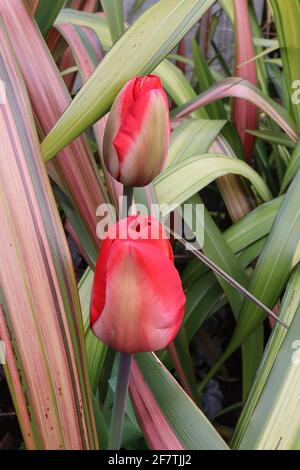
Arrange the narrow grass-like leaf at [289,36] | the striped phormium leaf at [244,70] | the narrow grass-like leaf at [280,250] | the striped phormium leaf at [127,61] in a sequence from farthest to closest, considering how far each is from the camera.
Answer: the striped phormium leaf at [244,70], the narrow grass-like leaf at [289,36], the narrow grass-like leaf at [280,250], the striped phormium leaf at [127,61]

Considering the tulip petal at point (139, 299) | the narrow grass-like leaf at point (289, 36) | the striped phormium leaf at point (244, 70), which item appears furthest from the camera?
the striped phormium leaf at point (244, 70)

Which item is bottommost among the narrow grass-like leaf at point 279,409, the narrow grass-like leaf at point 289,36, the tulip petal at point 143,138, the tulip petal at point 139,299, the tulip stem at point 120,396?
the narrow grass-like leaf at point 279,409

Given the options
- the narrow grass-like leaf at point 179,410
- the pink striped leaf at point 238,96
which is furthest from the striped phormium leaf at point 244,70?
the narrow grass-like leaf at point 179,410

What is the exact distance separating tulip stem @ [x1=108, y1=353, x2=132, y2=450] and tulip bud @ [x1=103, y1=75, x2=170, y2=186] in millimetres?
93

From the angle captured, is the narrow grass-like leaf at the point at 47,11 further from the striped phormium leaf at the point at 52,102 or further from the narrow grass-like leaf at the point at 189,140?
the narrow grass-like leaf at the point at 189,140

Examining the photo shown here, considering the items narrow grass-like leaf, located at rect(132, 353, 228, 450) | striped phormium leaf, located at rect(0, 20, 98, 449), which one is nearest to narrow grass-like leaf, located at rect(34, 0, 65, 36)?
striped phormium leaf, located at rect(0, 20, 98, 449)

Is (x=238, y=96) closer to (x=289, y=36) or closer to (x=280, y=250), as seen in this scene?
(x=289, y=36)

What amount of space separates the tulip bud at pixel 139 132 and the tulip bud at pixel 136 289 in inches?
2.1

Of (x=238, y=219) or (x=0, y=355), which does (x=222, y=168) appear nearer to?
(x=238, y=219)

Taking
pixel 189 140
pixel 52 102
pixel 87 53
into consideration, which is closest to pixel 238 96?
pixel 189 140

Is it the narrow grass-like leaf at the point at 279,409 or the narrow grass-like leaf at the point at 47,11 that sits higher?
the narrow grass-like leaf at the point at 47,11

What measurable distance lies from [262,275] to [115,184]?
141 mm

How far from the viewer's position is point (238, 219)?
73cm

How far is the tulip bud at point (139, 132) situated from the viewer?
0.32 m
